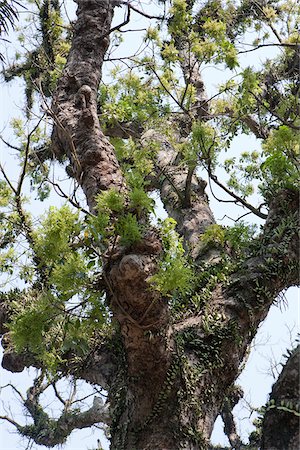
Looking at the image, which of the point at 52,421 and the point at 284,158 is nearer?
the point at 284,158

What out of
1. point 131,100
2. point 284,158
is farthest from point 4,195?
point 284,158

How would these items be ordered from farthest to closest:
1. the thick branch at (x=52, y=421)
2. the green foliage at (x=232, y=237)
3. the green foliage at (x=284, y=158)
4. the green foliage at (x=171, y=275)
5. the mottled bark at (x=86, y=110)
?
the thick branch at (x=52, y=421)
the green foliage at (x=232, y=237)
the green foliage at (x=284, y=158)
the mottled bark at (x=86, y=110)
the green foliage at (x=171, y=275)

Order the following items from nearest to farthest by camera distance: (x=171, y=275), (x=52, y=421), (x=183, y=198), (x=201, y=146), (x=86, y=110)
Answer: (x=171, y=275), (x=86, y=110), (x=201, y=146), (x=183, y=198), (x=52, y=421)

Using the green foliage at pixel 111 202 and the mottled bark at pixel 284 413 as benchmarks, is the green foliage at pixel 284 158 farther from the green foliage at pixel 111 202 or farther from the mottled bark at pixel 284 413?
the mottled bark at pixel 284 413

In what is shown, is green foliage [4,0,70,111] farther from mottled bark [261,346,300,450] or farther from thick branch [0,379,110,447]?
mottled bark [261,346,300,450]

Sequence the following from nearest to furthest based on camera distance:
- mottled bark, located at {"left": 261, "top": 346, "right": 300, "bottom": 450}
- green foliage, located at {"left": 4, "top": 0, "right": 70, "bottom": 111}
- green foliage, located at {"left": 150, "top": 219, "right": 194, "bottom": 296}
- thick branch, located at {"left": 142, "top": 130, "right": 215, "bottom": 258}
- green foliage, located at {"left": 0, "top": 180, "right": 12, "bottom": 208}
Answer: mottled bark, located at {"left": 261, "top": 346, "right": 300, "bottom": 450}
green foliage, located at {"left": 150, "top": 219, "right": 194, "bottom": 296}
thick branch, located at {"left": 142, "top": 130, "right": 215, "bottom": 258}
green foliage, located at {"left": 0, "top": 180, "right": 12, "bottom": 208}
green foliage, located at {"left": 4, "top": 0, "right": 70, "bottom": 111}

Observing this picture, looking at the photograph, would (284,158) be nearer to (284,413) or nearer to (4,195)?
(284,413)

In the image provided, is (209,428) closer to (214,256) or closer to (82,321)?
(82,321)

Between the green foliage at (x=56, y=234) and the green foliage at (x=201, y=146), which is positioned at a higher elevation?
the green foliage at (x=201, y=146)

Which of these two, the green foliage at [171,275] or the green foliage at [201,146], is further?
the green foliage at [201,146]

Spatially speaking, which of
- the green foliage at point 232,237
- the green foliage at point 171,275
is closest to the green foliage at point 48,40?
the green foliage at point 232,237

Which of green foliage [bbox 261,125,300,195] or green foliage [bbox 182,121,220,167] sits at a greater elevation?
green foliage [bbox 182,121,220,167]

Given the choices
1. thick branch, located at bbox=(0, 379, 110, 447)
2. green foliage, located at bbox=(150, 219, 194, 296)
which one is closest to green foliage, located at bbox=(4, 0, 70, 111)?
thick branch, located at bbox=(0, 379, 110, 447)

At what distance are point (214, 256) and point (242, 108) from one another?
1.53m
